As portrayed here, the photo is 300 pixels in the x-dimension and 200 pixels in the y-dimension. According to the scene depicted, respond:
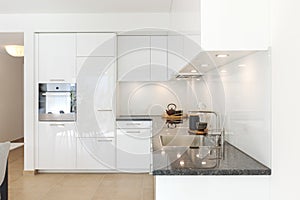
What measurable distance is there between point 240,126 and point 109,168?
133 inches

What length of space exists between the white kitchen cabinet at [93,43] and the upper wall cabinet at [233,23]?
3.66 metres

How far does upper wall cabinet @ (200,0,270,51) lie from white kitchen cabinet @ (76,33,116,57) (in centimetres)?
366

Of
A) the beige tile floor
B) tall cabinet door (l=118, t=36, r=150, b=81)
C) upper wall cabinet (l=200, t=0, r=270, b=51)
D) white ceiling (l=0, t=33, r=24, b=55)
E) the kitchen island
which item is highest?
white ceiling (l=0, t=33, r=24, b=55)

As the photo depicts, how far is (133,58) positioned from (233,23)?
3863 millimetres

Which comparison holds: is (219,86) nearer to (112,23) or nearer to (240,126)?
(240,126)

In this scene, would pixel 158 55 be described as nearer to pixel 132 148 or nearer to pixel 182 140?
pixel 132 148

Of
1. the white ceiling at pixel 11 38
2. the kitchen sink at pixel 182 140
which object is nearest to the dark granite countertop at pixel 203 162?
the kitchen sink at pixel 182 140

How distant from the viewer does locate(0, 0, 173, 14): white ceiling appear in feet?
15.0

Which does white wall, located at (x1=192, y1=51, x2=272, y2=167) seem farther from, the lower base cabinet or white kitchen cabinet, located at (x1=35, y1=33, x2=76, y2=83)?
white kitchen cabinet, located at (x1=35, y1=33, x2=76, y2=83)

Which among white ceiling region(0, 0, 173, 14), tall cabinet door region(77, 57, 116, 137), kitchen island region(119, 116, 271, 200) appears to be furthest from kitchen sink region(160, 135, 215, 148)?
tall cabinet door region(77, 57, 116, 137)

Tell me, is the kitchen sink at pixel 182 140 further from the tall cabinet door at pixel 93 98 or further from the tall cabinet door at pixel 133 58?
the tall cabinet door at pixel 133 58

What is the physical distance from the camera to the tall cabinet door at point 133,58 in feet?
18.0

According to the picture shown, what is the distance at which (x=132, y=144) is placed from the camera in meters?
5.30

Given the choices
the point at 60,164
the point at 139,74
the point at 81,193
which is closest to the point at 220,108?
the point at 81,193
